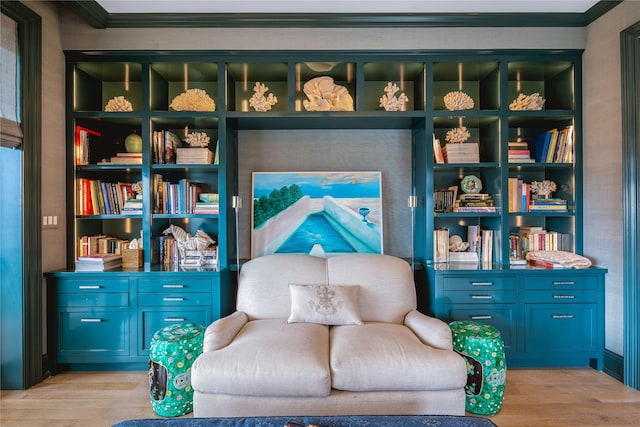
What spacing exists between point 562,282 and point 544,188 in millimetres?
872

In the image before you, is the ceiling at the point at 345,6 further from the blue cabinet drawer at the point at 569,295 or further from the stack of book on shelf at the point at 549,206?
the blue cabinet drawer at the point at 569,295

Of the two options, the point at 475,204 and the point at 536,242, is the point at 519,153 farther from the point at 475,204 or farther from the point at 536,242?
the point at 536,242

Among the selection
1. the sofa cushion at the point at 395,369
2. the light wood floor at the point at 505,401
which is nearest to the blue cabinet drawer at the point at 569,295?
the light wood floor at the point at 505,401

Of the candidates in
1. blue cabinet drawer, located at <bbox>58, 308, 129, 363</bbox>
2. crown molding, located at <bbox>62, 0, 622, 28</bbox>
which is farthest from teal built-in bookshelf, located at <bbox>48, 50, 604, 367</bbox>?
crown molding, located at <bbox>62, 0, 622, 28</bbox>

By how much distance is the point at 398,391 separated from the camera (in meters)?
2.13

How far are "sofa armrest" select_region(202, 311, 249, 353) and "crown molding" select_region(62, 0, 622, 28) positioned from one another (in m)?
2.33

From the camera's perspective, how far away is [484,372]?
242cm

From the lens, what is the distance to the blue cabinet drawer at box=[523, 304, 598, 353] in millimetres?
3039

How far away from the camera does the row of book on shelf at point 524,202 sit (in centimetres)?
334

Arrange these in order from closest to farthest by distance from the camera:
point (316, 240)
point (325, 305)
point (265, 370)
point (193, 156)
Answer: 1. point (265, 370)
2. point (325, 305)
3. point (193, 156)
4. point (316, 240)

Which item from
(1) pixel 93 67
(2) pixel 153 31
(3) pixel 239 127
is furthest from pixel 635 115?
(1) pixel 93 67

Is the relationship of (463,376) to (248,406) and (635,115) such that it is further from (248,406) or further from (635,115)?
(635,115)

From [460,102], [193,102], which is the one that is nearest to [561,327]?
[460,102]

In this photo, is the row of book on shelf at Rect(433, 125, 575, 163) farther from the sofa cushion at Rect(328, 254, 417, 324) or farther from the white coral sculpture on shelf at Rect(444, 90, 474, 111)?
the sofa cushion at Rect(328, 254, 417, 324)
